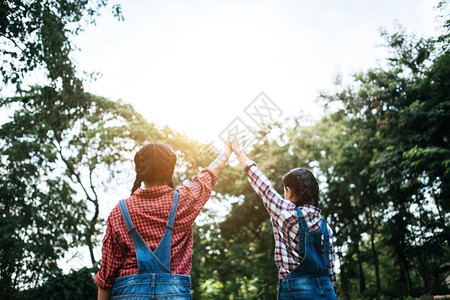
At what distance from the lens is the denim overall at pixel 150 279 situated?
1504mm

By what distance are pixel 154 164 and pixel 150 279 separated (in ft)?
1.86

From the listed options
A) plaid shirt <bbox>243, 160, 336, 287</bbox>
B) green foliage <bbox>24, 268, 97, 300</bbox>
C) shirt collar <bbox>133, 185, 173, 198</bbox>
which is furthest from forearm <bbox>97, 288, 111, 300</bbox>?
green foliage <bbox>24, 268, 97, 300</bbox>

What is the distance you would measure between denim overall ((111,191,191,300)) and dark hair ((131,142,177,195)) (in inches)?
10.4

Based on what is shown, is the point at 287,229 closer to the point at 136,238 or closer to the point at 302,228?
the point at 302,228

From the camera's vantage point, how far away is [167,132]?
15.4m

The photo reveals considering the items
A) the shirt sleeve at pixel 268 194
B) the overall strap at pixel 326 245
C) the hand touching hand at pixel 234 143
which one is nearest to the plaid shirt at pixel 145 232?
the shirt sleeve at pixel 268 194

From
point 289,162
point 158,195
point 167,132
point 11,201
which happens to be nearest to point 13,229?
point 11,201

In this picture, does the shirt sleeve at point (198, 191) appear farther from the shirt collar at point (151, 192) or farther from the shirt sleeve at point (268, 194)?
the shirt sleeve at point (268, 194)

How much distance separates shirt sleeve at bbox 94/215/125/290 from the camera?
62.0 inches

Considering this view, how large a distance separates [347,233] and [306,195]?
691 inches

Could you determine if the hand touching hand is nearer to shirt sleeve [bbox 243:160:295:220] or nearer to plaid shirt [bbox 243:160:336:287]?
shirt sleeve [bbox 243:160:295:220]

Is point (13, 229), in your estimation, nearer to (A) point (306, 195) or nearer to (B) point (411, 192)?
(A) point (306, 195)

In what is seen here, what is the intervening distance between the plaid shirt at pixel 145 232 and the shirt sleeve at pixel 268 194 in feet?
2.04

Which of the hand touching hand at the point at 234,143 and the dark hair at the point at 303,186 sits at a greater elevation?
the hand touching hand at the point at 234,143
